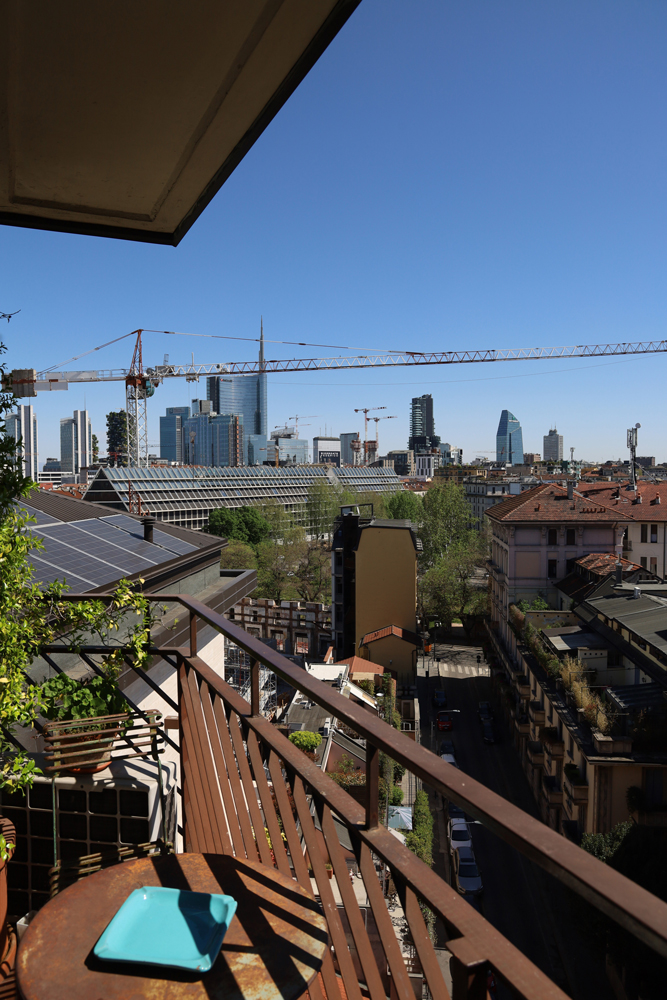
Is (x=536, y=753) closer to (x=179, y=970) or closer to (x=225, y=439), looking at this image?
(x=179, y=970)

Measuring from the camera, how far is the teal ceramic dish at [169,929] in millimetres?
1095

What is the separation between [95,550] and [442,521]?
3195 centimetres

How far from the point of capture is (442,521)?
37625 millimetres

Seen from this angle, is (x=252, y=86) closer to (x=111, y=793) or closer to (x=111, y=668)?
(x=111, y=668)

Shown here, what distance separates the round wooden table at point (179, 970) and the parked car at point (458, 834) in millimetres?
14158

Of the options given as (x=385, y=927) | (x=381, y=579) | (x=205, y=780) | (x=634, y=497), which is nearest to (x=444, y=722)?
(x=381, y=579)

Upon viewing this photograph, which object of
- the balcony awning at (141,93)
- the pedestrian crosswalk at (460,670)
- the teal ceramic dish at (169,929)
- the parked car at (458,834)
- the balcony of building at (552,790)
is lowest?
the pedestrian crosswalk at (460,670)

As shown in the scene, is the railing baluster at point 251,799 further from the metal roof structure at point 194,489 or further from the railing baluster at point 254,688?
the metal roof structure at point 194,489

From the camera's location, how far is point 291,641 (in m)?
27.6

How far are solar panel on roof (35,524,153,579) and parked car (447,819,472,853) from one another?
1046 cm

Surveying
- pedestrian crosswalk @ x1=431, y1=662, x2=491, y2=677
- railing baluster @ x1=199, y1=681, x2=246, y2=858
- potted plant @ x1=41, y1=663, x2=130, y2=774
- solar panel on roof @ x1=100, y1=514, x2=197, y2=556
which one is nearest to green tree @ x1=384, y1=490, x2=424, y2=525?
pedestrian crosswalk @ x1=431, y1=662, x2=491, y2=677

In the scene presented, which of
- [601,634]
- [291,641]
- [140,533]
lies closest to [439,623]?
[291,641]

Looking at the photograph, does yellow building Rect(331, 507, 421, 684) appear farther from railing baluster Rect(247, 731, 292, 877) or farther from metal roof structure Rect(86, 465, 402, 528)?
railing baluster Rect(247, 731, 292, 877)

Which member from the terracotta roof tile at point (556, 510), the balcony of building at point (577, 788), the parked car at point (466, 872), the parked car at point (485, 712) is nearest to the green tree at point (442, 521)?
the terracotta roof tile at point (556, 510)
